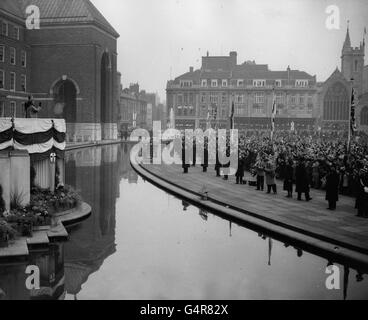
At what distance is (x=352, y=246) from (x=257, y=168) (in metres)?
10.8

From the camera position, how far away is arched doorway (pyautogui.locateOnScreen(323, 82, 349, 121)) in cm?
10725

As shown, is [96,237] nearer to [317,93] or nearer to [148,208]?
[148,208]

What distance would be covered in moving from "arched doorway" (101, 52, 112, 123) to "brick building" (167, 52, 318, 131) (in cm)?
3942

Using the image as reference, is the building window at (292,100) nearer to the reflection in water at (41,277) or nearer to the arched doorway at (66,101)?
the arched doorway at (66,101)

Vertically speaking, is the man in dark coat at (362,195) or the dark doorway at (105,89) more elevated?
the dark doorway at (105,89)

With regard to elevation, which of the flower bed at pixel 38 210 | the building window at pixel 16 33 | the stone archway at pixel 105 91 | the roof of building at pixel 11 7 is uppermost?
the roof of building at pixel 11 7

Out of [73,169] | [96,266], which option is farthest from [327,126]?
[96,266]

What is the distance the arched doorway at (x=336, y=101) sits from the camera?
Answer: 10725cm

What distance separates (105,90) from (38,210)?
66.5 metres

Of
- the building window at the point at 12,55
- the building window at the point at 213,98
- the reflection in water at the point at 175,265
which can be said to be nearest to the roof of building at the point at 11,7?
the building window at the point at 12,55

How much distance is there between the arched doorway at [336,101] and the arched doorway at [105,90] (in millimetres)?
51640

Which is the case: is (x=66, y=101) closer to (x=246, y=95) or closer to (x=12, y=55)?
(x=12, y=55)

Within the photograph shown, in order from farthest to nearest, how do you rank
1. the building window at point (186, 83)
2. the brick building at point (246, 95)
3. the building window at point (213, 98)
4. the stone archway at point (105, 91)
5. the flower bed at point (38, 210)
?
the building window at point (186, 83), the building window at point (213, 98), the brick building at point (246, 95), the stone archway at point (105, 91), the flower bed at point (38, 210)

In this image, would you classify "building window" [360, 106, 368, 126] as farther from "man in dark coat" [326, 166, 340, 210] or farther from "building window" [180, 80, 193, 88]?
"man in dark coat" [326, 166, 340, 210]
